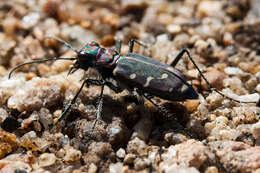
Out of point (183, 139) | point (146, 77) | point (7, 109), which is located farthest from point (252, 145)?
point (7, 109)

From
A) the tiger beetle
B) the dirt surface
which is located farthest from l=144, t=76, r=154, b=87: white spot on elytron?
the dirt surface

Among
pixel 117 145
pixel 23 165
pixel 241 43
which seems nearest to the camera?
pixel 23 165

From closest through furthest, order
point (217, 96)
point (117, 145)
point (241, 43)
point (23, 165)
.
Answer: point (23, 165), point (117, 145), point (217, 96), point (241, 43)

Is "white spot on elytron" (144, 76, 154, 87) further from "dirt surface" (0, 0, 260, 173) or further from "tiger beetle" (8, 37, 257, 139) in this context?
"dirt surface" (0, 0, 260, 173)

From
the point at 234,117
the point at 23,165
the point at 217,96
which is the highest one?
the point at 217,96

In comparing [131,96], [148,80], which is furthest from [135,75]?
[131,96]

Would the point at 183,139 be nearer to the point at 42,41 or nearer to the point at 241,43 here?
the point at 241,43

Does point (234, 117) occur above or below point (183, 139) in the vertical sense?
above
